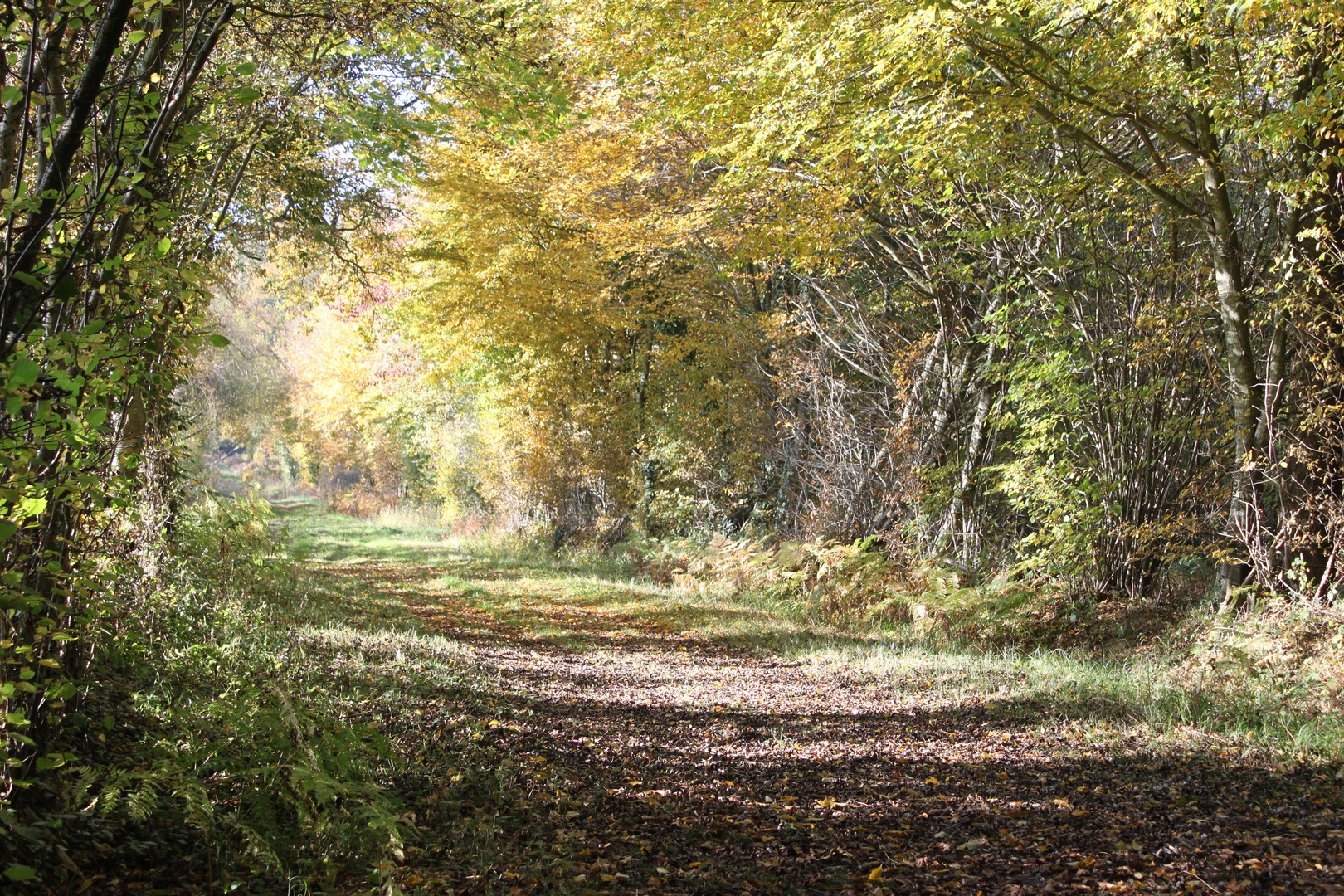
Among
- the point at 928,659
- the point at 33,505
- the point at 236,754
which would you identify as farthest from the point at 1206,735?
the point at 33,505

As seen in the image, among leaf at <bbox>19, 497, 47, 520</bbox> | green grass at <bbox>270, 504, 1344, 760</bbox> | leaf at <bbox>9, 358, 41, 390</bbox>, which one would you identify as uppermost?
leaf at <bbox>9, 358, 41, 390</bbox>

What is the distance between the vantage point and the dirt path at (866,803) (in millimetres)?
3246

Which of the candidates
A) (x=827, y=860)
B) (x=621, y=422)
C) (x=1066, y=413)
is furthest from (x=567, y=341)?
(x=827, y=860)

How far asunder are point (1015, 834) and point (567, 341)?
572 inches

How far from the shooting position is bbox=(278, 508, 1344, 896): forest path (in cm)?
324

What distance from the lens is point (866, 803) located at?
414 centimetres

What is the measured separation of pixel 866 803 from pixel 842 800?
116mm

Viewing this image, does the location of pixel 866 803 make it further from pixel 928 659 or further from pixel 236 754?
pixel 928 659

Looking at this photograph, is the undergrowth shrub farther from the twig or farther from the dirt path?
the twig

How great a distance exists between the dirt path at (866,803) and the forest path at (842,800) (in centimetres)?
1

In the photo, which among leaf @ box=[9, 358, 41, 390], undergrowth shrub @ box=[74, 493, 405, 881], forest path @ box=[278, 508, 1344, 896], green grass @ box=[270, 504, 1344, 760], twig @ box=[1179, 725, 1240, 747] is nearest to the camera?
leaf @ box=[9, 358, 41, 390]

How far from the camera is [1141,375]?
815 cm

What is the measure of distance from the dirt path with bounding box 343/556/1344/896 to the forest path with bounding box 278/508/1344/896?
0.04 ft

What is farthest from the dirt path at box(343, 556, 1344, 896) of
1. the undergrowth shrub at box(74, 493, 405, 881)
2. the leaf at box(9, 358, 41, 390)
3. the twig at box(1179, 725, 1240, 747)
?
the leaf at box(9, 358, 41, 390)
